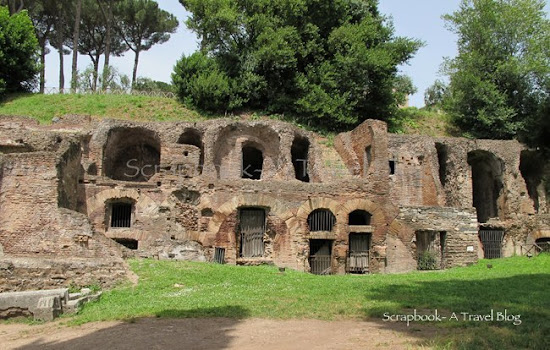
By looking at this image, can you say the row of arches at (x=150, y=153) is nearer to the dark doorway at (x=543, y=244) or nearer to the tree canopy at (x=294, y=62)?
the tree canopy at (x=294, y=62)

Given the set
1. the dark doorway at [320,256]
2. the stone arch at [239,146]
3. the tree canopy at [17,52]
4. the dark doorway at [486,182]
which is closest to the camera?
the dark doorway at [320,256]

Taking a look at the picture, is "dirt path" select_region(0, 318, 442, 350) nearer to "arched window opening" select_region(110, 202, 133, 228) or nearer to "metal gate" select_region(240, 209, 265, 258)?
"metal gate" select_region(240, 209, 265, 258)

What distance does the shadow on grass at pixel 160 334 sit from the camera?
830 centimetres

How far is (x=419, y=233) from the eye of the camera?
23.3 meters

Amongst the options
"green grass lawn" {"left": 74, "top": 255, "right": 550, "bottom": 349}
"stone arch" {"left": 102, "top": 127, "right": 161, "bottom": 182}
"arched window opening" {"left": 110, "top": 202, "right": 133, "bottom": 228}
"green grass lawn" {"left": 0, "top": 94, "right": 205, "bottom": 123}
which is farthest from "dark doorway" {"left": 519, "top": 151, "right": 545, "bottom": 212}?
"arched window opening" {"left": 110, "top": 202, "right": 133, "bottom": 228}

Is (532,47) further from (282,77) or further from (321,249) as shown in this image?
(321,249)

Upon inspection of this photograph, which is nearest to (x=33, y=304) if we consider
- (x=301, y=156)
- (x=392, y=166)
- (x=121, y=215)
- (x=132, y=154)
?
(x=121, y=215)

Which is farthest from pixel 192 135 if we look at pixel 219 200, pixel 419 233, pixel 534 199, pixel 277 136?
pixel 534 199

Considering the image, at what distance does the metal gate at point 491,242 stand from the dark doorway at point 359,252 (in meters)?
8.57

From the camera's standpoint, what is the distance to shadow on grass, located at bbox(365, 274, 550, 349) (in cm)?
783

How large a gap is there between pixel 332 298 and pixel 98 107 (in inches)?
1012

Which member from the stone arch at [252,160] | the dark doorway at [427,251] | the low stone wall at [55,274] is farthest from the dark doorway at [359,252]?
the low stone wall at [55,274]

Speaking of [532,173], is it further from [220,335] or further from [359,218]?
[220,335]

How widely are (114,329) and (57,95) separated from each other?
29836mm
